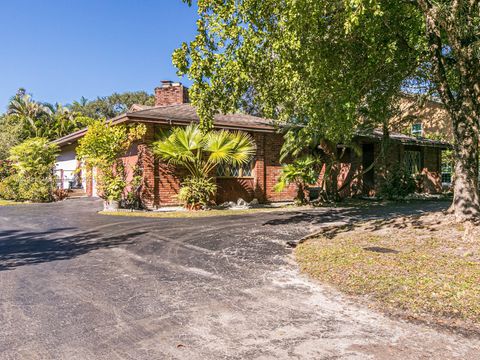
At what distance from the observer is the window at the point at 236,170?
48.4 feet

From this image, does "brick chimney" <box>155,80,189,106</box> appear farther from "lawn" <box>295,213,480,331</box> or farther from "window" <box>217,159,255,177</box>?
"lawn" <box>295,213,480,331</box>

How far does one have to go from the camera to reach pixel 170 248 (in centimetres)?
685

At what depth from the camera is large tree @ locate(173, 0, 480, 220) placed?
279 inches

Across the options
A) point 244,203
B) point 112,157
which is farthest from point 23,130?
point 244,203

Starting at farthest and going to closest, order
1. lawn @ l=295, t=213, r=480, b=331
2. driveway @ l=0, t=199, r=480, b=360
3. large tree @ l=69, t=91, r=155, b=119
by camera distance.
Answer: large tree @ l=69, t=91, r=155, b=119 < lawn @ l=295, t=213, r=480, b=331 < driveway @ l=0, t=199, r=480, b=360

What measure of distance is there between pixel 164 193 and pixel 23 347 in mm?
10667

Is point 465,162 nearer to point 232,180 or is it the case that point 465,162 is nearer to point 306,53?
point 306,53

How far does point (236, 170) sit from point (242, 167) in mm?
332

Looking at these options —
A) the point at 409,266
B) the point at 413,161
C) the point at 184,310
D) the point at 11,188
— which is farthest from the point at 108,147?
the point at 413,161

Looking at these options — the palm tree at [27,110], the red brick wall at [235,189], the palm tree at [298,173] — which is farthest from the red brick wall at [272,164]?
the palm tree at [27,110]

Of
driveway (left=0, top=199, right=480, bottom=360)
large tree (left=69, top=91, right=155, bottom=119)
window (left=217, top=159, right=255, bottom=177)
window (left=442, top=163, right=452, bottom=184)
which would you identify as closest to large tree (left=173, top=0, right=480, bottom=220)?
driveway (left=0, top=199, right=480, bottom=360)

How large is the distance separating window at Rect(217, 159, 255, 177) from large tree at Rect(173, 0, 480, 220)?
213 inches

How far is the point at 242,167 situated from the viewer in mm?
15344

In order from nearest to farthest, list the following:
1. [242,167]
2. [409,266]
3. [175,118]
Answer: [409,266], [175,118], [242,167]
